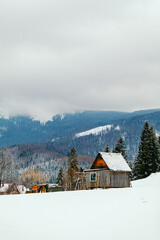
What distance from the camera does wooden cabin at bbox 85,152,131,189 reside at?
4728 cm

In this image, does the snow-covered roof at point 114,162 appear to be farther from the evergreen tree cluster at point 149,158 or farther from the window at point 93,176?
the evergreen tree cluster at point 149,158

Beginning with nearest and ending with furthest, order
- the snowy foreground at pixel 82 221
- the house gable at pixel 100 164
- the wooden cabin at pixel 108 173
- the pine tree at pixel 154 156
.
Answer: the snowy foreground at pixel 82 221 → the wooden cabin at pixel 108 173 → the house gable at pixel 100 164 → the pine tree at pixel 154 156

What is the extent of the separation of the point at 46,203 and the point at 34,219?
4.58 m

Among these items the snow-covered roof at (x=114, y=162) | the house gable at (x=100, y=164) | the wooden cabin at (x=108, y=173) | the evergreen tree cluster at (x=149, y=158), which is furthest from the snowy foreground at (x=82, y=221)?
the evergreen tree cluster at (x=149, y=158)

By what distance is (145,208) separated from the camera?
16.5 metres

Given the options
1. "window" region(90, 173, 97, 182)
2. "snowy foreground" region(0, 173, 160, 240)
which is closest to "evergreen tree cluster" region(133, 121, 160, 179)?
"window" region(90, 173, 97, 182)

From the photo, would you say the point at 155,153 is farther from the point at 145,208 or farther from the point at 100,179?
the point at 145,208

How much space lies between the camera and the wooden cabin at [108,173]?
4728 centimetres

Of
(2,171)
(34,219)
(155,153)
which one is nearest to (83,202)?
(34,219)

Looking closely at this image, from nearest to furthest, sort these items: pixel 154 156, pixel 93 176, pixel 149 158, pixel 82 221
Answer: pixel 82 221 < pixel 93 176 < pixel 149 158 < pixel 154 156

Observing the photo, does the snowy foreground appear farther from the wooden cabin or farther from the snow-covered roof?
the snow-covered roof

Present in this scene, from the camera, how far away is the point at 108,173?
155ft

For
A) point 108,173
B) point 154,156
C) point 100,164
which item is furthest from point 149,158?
point 108,173

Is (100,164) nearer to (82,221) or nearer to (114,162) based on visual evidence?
(114,162)
